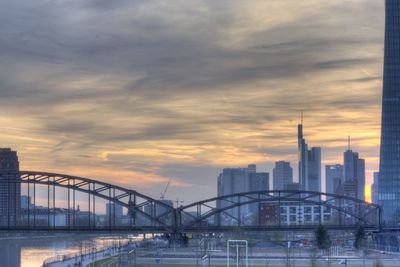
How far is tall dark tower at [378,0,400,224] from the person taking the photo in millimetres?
192250

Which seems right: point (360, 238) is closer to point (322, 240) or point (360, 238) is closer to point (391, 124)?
point (322, 240)

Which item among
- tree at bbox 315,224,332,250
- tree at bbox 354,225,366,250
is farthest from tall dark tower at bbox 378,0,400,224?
tree at bbox 315,224,332,250

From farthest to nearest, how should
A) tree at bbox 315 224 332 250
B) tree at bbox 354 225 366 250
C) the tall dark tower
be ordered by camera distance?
the tall dark tower, tree at bbox 354 225 366 250, tree at bbox 315 224 332 250

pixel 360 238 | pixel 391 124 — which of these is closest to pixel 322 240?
pixel 360 238

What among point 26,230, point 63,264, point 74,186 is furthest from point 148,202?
point 63,264

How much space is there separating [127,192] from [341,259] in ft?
191

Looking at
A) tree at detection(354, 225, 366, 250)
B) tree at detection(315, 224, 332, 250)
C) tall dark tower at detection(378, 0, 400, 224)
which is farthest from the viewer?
tall dark tower at detection(378, 0, 400, 224)

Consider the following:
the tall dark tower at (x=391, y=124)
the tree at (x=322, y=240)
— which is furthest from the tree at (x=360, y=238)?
the tall dark tower at (x=391, y=124)

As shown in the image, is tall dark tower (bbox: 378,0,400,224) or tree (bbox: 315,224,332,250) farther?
tall dark tower (bbox: 378,0,400,224)

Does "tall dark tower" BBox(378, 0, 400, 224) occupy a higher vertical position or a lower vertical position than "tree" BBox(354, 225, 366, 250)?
higher

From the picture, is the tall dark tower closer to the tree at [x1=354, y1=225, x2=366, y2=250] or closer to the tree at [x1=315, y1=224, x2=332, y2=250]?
the tree at [x1=354, y1=225, x2=366, y2=250]

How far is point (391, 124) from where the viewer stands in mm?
193625

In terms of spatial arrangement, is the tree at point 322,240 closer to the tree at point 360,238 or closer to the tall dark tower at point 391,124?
the tree at point 360,238

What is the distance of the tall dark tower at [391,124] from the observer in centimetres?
19225
